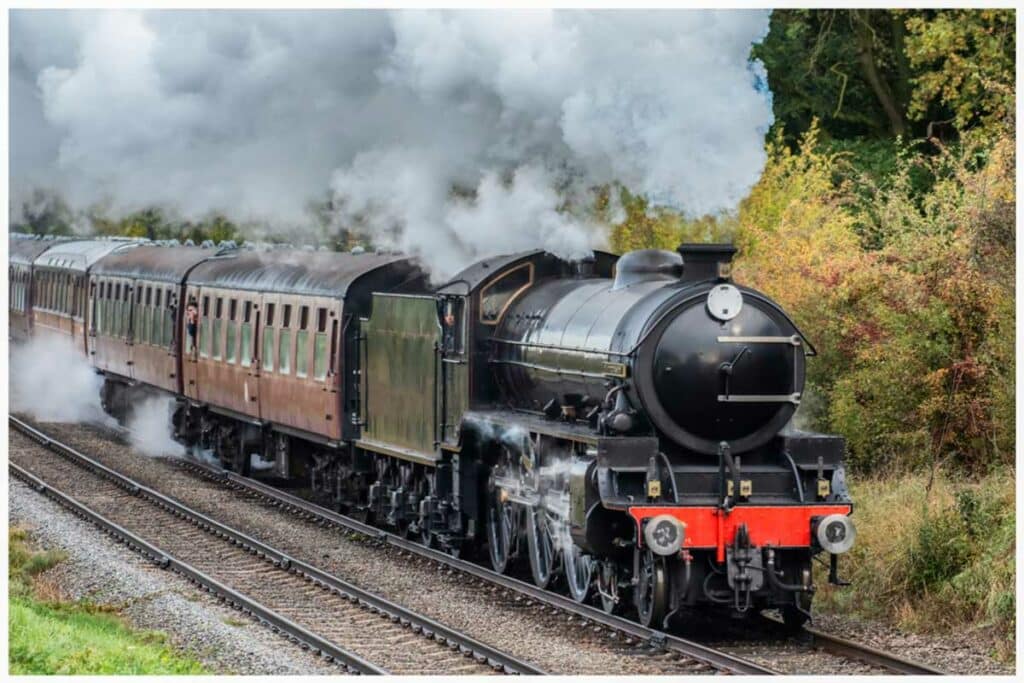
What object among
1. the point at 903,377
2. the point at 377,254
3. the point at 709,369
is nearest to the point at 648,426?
the point at 709,369

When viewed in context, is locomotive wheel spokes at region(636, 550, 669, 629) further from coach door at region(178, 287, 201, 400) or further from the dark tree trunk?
the dark tree trunk

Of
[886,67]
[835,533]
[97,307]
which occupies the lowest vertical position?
[835,533]

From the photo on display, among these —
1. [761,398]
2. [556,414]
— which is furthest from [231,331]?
[761,398]

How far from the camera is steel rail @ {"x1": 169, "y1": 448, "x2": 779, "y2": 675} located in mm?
10336

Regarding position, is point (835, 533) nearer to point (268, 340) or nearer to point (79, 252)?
point (268, 340)

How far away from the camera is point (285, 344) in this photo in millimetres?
19188

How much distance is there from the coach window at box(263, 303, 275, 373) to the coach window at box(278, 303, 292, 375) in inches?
12.4

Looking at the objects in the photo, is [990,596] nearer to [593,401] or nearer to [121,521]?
[593,401]

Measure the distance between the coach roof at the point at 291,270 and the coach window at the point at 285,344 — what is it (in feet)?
0.90

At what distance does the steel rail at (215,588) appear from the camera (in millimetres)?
10703

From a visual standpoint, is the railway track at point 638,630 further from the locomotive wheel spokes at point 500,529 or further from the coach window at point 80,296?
the coach window at point 80,296

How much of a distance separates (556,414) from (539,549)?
1189mm

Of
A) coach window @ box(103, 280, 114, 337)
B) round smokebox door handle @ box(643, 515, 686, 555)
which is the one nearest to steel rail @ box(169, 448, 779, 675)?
round smokebox door handle @ box(643, 515, 686, 555)

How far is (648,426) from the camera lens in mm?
11430
